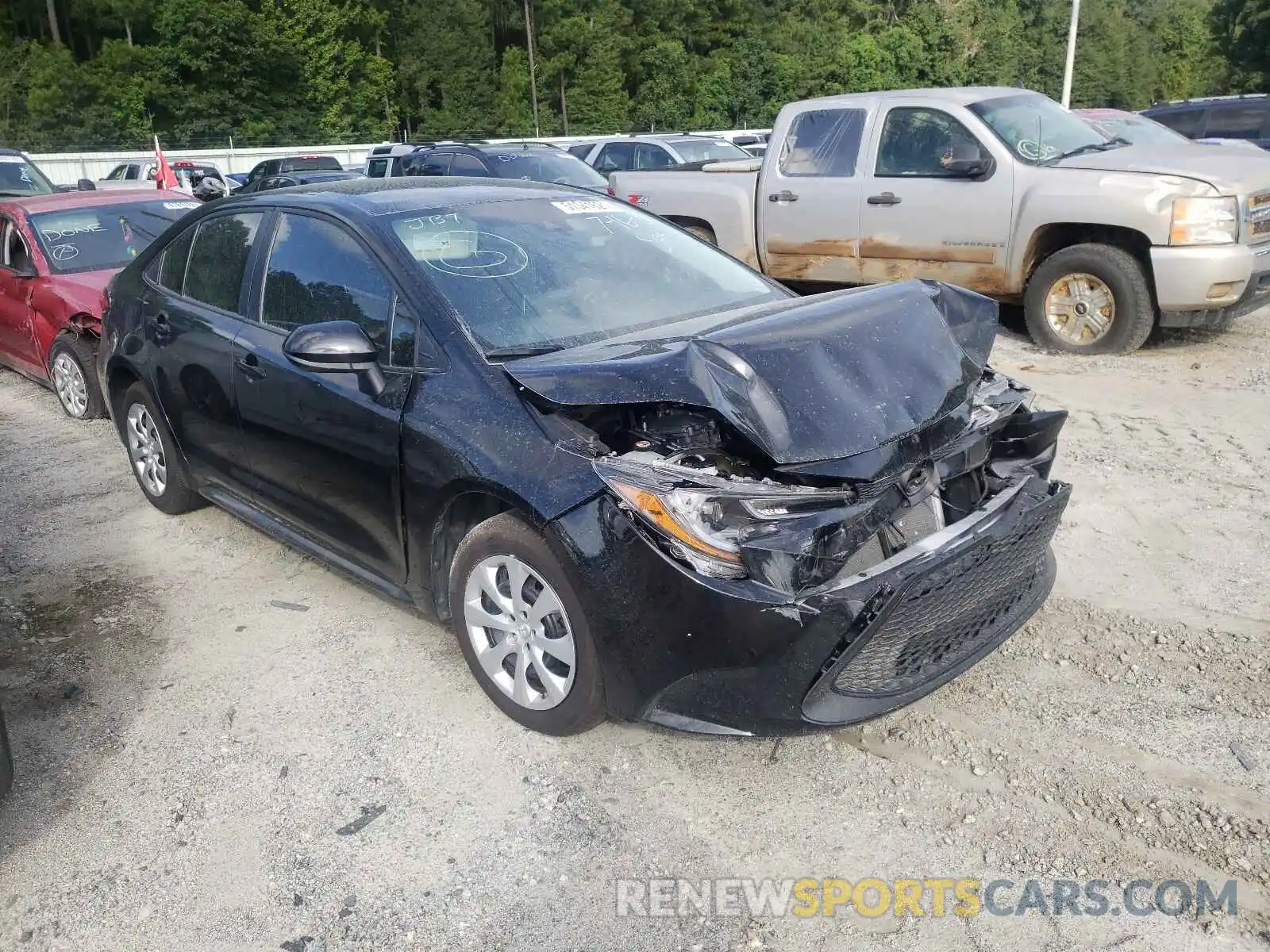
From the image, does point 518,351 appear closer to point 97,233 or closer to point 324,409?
point 324,409

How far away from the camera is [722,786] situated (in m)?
3.20

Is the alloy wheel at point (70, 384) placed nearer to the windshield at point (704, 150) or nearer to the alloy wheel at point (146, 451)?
the alloy wheel at point (146, 451)

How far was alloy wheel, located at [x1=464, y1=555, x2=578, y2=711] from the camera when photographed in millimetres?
3238

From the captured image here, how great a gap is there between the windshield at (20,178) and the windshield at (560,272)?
34.6 ft

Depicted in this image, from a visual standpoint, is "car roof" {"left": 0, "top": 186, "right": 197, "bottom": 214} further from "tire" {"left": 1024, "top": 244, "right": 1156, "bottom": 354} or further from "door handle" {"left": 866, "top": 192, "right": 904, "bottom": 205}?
"tire" {"left": 1024, "top": 244, "right": 1156, "bottom": 354}

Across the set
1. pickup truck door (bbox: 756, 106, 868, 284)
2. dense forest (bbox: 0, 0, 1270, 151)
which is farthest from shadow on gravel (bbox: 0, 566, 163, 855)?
dense forest (bbox: 0, 0, 1270, 151)

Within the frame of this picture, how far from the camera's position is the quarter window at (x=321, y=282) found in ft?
12.4

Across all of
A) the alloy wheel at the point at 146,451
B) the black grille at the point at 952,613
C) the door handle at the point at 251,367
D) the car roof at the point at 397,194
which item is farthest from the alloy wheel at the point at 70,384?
the black grille at the point at 952,613

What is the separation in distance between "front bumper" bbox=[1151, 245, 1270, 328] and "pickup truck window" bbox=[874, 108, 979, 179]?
1820 mm

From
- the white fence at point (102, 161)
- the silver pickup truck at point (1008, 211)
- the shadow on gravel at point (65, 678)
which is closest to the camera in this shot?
the shadow on gravel at point (65, 678)

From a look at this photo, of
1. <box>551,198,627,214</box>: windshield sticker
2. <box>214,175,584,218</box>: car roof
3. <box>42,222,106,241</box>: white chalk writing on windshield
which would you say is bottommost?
<box>42,222,106,241</box>: white chalk writing on windshield

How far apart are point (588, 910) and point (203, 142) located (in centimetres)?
4966

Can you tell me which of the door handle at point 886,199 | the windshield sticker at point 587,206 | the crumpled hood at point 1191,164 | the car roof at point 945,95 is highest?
the car roof at point 945,95

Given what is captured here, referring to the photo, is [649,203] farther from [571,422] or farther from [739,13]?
[739,13]
